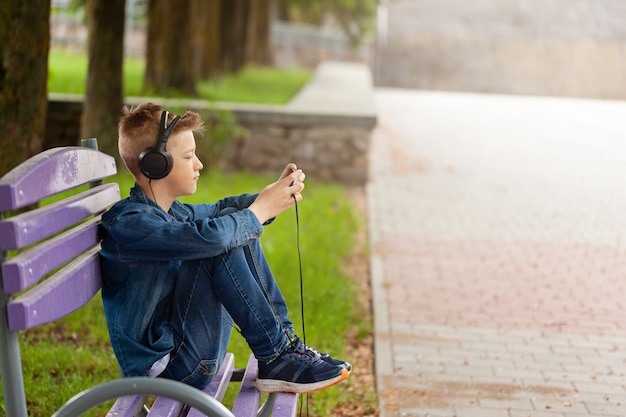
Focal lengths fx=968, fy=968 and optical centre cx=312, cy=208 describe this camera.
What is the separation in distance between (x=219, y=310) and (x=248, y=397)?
0.33 m

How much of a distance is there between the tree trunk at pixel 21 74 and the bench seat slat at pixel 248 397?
3.29 m

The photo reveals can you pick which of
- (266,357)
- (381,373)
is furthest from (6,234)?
(381,373)

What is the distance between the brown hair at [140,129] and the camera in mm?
3066

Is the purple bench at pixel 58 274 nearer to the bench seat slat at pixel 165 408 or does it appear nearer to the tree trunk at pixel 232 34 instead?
the bench seat slat at pixel 165 408

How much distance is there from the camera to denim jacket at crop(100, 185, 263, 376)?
115 inches

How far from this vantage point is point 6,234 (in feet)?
7.93

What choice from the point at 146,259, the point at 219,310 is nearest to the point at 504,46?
the point at 219,310

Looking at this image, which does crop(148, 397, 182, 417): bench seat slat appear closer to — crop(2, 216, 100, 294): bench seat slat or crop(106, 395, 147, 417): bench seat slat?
crop(106, 395, 147, 417): bench seat slat

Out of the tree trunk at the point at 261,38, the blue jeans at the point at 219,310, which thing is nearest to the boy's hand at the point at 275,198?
the blue jeans at the point at 219,310

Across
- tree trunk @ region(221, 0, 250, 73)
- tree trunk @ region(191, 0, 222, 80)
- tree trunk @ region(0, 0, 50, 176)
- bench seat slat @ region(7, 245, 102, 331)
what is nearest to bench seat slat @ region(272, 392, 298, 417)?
bench seat slat @ region(7, 245, 102, 331)

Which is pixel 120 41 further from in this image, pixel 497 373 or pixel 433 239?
pixel 497 373

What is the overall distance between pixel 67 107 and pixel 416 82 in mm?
27637

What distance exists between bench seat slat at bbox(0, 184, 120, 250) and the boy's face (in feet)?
0.80

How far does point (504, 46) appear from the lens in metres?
41.2
